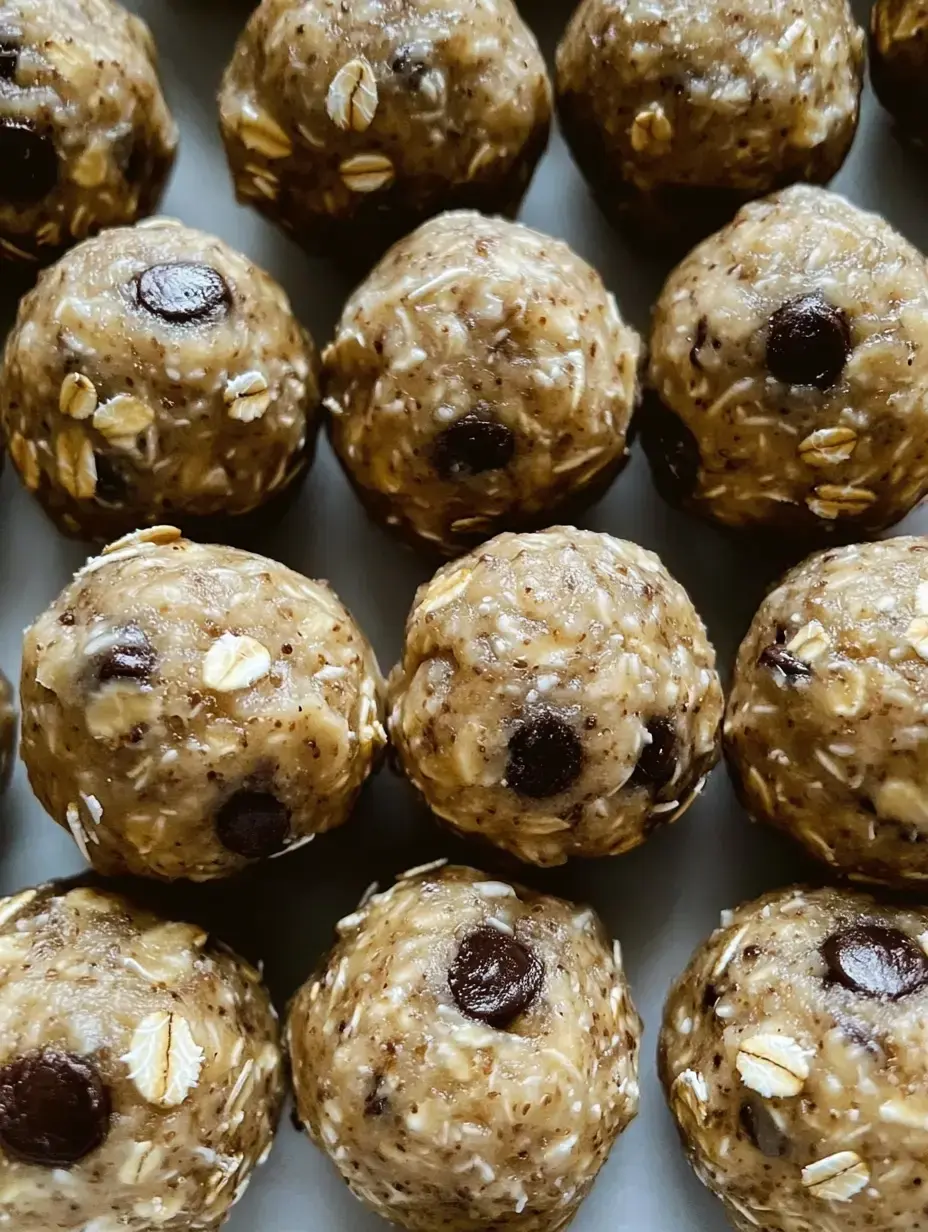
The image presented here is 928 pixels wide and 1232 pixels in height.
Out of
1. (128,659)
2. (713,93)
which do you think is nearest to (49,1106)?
(128,659)

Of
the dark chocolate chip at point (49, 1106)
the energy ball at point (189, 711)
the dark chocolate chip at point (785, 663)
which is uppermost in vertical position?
the dark chocolate chip at point (785, 663)

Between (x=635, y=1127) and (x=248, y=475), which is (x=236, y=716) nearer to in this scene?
(x=248, y=475)

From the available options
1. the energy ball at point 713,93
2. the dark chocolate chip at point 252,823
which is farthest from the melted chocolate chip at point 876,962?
the energy ball at point 713,93

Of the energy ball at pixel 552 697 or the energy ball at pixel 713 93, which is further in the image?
the energy ball at pixel 713 93

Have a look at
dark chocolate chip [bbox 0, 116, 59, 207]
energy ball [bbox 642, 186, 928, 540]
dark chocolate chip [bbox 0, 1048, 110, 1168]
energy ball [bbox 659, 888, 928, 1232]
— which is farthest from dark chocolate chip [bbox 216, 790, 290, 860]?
dark chocolate chip [bbox 0, 116, 59, 207]

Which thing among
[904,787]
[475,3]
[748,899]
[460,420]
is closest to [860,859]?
[904,787]

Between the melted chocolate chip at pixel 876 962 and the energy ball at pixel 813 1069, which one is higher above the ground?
the melted chocolate chip at pixel 876 962

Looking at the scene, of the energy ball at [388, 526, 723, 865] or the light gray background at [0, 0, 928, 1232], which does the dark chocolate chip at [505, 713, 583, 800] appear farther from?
the light gray background at [0, 0, 928, 1232]

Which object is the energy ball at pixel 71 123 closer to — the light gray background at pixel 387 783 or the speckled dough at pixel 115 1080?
the light gray background at pixel 387 783
